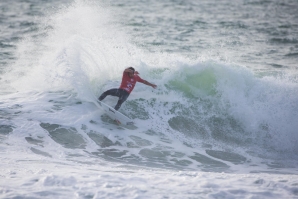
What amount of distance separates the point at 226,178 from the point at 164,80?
629cm

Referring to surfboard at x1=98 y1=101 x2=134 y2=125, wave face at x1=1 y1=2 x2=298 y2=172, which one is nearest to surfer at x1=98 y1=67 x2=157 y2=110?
surfboard at x1=98 y1=101 x2=134 y2=125

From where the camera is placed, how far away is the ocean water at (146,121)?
261 inches

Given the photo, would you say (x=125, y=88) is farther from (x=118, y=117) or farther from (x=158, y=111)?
(x=158, y=111)

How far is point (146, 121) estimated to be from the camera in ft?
37.3

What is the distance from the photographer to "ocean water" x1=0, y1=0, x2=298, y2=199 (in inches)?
261

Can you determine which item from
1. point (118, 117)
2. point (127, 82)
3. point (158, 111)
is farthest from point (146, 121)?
point (127, 82)

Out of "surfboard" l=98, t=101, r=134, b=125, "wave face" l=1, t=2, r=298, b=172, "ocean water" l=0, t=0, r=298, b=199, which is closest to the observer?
"ocean water" l=0, t=0, r=298, b=199

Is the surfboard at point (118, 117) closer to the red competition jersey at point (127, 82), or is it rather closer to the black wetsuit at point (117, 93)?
the black wetsuit at point (117, 93)

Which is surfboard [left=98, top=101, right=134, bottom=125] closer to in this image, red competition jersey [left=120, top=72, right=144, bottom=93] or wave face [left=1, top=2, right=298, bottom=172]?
wave face [left=1, top=2, right=298, bottom=172]

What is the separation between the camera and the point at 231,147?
1048cm

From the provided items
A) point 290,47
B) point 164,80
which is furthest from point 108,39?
point 290,47

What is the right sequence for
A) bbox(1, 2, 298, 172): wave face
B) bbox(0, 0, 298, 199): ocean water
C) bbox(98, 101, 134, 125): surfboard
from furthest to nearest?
bbox(98, 101, 134, 125): surfboard, bbox(1, 2, 298, 172): wave face, bbox(0, 0, 298, 199): ocean water

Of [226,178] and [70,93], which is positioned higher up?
[70,93]

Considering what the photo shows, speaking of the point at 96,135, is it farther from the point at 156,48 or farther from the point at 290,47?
the point at 290,47
